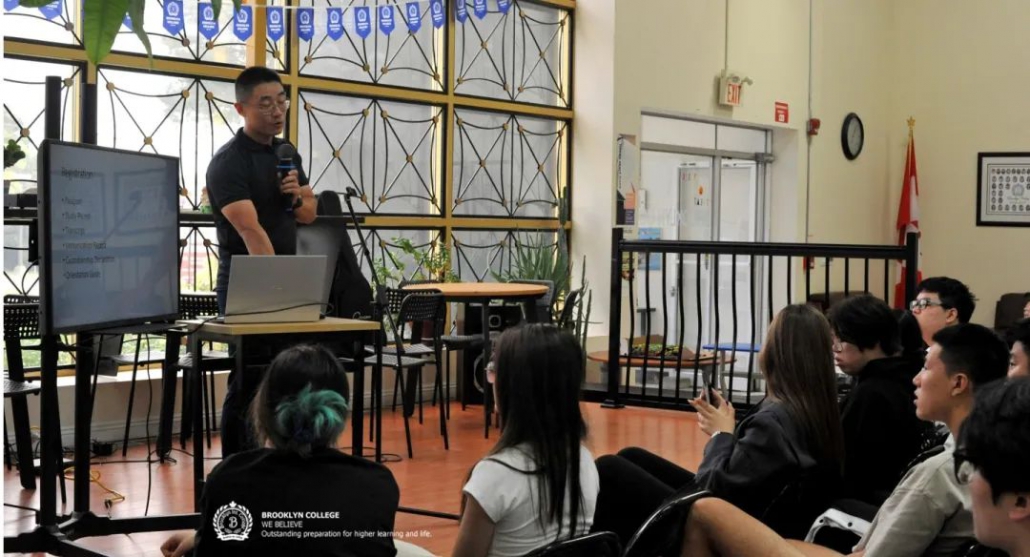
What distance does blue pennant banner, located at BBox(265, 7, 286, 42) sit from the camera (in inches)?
260

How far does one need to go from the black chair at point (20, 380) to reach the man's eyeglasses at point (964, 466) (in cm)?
337

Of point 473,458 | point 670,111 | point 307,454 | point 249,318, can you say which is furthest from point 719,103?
point 307,454

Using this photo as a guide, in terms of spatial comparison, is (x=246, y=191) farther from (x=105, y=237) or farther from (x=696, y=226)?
(x=696, y=226)

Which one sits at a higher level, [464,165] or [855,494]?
[464,165]

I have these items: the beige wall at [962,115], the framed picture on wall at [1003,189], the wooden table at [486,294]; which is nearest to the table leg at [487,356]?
the wooden table at [486,294]

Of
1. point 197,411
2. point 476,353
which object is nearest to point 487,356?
point 476,353

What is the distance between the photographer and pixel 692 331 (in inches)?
396

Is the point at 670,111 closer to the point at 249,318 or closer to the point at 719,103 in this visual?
the point at 719,103

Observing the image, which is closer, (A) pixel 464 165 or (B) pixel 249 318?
(B) pixel 249 318

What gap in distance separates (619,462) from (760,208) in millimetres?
8142

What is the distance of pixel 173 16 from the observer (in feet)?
19.9

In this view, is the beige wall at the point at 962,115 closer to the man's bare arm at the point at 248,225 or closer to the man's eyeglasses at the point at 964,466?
the man's bare arm at the point at 248,225

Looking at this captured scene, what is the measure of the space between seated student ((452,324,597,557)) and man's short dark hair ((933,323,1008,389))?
2.79 ft

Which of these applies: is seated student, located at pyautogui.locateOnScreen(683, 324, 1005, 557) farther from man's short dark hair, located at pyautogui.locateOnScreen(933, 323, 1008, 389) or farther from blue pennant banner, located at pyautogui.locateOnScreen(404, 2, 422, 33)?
blue pennant banner, located at pyautogui.locateOnScreen(404, 2, 422, 33)
